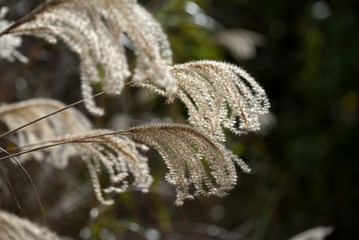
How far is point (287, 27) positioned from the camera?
8.68m

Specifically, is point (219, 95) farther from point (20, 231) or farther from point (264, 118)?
point (264, 118)

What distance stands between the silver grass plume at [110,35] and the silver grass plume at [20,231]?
0.39m

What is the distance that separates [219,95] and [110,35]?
1.11 ft

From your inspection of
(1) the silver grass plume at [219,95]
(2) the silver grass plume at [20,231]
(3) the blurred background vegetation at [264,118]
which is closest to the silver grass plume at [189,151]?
(1) the silver grass plume at [219,95]

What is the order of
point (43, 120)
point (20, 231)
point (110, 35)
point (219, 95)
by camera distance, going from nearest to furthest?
point (110, 35)
point (219, 95)
point (20, 231)
point (43, 120)

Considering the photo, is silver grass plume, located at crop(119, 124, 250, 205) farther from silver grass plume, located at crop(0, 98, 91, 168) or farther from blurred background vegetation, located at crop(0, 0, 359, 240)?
blurred background vegetation, located at crop(0, 0, 359, 240)

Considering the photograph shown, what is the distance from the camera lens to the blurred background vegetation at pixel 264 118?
420 centimetres

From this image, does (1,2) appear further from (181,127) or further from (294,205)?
(294,205)

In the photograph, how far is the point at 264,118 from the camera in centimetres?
521

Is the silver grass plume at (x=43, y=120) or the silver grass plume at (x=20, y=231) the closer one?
the silver grass plume at (x=20, y=231)

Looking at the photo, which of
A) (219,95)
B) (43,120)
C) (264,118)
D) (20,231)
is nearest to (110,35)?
(219,95)

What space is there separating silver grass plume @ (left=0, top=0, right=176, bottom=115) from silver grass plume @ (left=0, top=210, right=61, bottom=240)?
1.28 ft

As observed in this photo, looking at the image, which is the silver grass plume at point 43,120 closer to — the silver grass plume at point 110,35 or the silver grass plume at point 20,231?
the silver grass plume at point 20,231

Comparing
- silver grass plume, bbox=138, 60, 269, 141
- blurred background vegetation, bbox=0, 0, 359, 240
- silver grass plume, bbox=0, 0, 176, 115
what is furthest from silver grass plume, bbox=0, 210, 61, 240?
blurred background vegetation, bbox=0, 0, 359, 240
